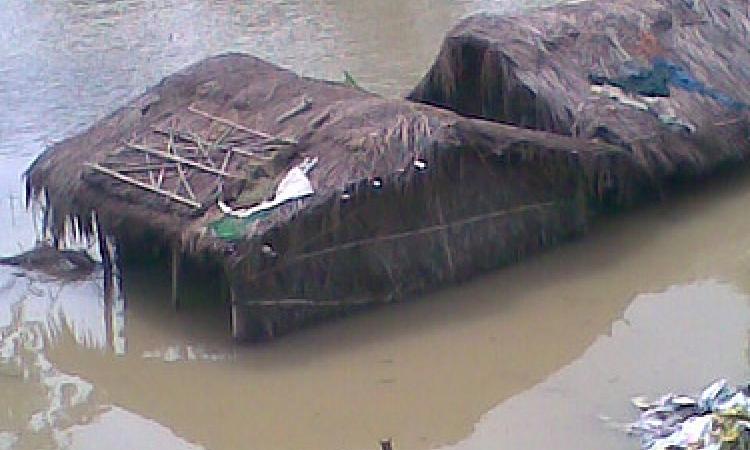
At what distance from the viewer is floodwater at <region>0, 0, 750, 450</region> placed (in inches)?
248

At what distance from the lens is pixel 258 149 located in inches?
287

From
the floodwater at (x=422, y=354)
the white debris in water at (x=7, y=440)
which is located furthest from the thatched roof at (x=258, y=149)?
the white debris in water at (x=7, y=440)

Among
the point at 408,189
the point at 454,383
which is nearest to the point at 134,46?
the point at 408,189

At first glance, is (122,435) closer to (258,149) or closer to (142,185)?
(142,185)

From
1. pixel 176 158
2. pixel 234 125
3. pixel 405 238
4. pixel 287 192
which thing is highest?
pixel 234 125

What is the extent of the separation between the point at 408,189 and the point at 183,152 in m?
1.18

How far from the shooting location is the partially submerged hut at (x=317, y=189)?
6.82 meters

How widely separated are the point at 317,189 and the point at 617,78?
2.23 m

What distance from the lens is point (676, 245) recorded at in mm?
7875

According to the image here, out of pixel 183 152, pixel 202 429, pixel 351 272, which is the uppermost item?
pixel 183 152

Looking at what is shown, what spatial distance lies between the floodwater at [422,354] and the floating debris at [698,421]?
115 mm

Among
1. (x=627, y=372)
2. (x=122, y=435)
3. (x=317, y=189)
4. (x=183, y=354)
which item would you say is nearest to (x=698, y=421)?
(x=627, y=372)

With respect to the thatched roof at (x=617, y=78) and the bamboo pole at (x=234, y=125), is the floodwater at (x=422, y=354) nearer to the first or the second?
the thatched roof at (x=617, y=78)

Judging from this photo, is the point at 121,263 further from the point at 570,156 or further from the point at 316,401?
the point at 570,156
